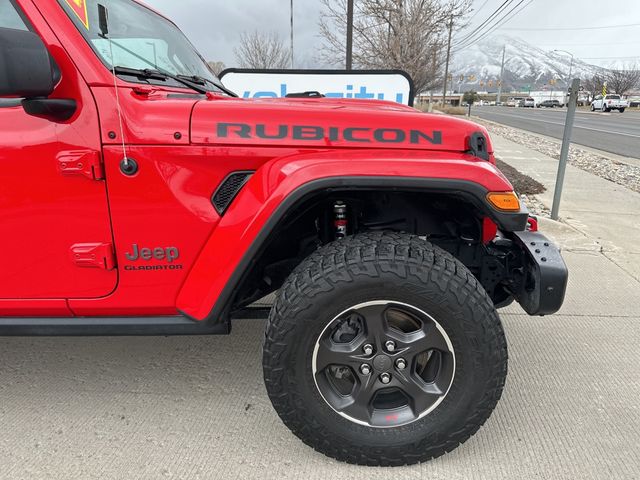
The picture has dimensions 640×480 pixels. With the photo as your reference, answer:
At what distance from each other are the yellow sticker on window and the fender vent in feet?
2.60

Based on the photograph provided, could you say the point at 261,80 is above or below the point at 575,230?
above

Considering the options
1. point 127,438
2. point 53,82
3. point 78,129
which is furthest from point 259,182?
point 127,438

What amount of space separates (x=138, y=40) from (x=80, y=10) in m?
0.38

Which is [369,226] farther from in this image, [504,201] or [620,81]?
[620,81]

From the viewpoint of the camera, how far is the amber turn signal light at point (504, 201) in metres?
1.68

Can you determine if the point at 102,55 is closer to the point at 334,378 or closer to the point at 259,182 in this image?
the point at 259,182

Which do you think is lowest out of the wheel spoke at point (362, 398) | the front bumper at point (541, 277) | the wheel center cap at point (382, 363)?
the wheel spoke at point (362, 398)

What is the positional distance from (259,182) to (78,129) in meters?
0.66

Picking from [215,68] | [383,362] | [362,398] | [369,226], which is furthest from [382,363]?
[215,68]

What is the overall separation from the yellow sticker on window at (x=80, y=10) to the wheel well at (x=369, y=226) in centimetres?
108

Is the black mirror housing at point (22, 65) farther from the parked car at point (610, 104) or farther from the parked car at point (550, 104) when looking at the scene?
the parked car at point (550, 104)

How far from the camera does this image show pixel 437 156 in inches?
68.1

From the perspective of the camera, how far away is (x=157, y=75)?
1974 mm

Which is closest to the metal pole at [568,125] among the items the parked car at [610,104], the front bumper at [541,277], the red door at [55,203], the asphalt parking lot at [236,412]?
the asphalt parking lot at [236,412]
